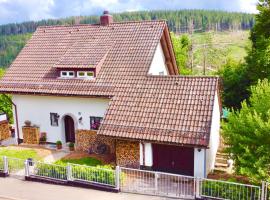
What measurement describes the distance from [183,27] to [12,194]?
14974 centimetres

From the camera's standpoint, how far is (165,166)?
55.8ft

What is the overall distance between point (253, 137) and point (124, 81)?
791cm

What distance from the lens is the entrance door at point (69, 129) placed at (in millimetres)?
21222

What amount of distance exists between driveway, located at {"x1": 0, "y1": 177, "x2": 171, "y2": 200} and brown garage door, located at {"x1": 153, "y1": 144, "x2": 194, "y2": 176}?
103 inches

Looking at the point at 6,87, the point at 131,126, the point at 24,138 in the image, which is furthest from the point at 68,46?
the point at 131,126

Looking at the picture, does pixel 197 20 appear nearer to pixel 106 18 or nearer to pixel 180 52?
pixel 180 52

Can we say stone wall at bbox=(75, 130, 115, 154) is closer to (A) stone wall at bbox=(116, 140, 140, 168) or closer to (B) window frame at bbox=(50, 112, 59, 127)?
(B) window frame at bbox=(50, 112, 59, 127)

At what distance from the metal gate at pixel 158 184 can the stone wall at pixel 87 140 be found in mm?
3865

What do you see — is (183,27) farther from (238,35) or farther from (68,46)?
(68,46)

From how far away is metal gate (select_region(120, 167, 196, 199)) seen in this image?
14735 millimetres

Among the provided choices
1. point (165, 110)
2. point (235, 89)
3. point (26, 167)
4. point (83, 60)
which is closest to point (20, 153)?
point (26, 167)

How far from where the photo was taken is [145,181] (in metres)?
15.7

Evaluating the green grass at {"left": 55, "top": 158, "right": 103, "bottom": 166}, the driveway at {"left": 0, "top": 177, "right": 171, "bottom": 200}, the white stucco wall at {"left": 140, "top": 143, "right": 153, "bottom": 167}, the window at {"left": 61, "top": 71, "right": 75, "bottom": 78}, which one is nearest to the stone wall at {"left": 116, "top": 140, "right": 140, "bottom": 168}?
the white stucco wall at {"left": 140, "top": 143, "right": 153, "bottom": 167}

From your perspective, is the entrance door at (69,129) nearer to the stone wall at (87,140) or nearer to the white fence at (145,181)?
the stone wall at (87,140)
